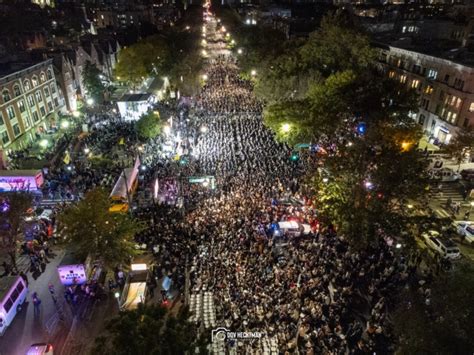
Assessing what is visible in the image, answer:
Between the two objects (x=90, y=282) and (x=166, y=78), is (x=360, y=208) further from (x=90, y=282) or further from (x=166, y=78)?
(x=166, y=78)

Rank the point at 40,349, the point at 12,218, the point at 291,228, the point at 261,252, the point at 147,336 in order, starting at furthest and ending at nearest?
the point at 291,228 < the point at 261,252 < the point at 12,218 < the point at 40,349 < the point at 147,336

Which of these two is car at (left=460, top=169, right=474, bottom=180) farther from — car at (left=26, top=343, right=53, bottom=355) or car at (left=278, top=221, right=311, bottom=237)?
car at (left=26, top=343, right=53, bottom=355)

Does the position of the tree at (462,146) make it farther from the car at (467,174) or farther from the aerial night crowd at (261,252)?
the aerial night crowd at (261,252)

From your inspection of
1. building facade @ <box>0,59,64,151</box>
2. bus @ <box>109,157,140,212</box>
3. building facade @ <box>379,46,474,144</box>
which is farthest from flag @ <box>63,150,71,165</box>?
building facade @ <box>379,46,474,144</box>

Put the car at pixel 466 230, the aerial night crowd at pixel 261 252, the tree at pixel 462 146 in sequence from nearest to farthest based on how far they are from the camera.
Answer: the aerial night crowd at pixel 261 252 → the car at pixel 466 230 → the tree at pixel 462 146

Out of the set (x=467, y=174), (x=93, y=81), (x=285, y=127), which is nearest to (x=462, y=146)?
(x=467, y=174)

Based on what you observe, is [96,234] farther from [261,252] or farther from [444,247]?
[444,247]

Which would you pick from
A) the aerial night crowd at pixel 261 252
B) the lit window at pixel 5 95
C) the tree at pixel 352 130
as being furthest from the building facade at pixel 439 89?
the lit window at pixel 5 95

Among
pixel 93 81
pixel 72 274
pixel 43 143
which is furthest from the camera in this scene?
pixel 93 81
